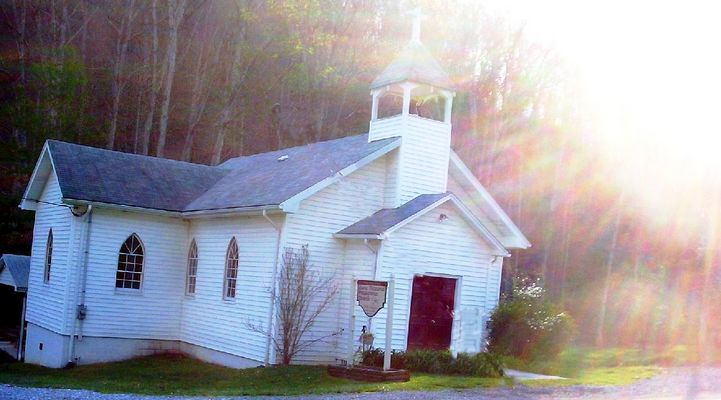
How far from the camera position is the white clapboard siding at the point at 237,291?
20594mm

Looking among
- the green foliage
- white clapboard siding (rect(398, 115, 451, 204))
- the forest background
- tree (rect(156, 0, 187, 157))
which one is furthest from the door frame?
tree (rect(156, 0, 187, 157))

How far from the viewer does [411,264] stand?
790 inches

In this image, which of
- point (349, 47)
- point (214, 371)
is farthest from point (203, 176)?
point (349, 47)

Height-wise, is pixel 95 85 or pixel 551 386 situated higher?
pixel 95 85

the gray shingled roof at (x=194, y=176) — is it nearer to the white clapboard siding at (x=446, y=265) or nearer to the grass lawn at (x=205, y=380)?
the white clapboard siding at (x=446, y=265)

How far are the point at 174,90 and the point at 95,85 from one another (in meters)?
4.03

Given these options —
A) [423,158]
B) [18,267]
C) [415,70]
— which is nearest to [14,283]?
[18,267]

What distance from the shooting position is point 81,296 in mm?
23094

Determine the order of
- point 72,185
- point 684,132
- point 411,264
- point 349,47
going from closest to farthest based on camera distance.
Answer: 1. point 411,264
2. point 72,185
3. point 684,132
4. point 349,47

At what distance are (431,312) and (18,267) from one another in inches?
584

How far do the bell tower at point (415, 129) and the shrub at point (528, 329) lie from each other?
3669mm

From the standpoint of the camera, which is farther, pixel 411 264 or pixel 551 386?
pixel 411 264

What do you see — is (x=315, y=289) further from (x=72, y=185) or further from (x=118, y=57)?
(x=118, y=57)

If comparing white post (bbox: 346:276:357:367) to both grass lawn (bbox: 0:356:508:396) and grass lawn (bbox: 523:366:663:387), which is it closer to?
grass lawn (bbox: 0:356:508:396)
